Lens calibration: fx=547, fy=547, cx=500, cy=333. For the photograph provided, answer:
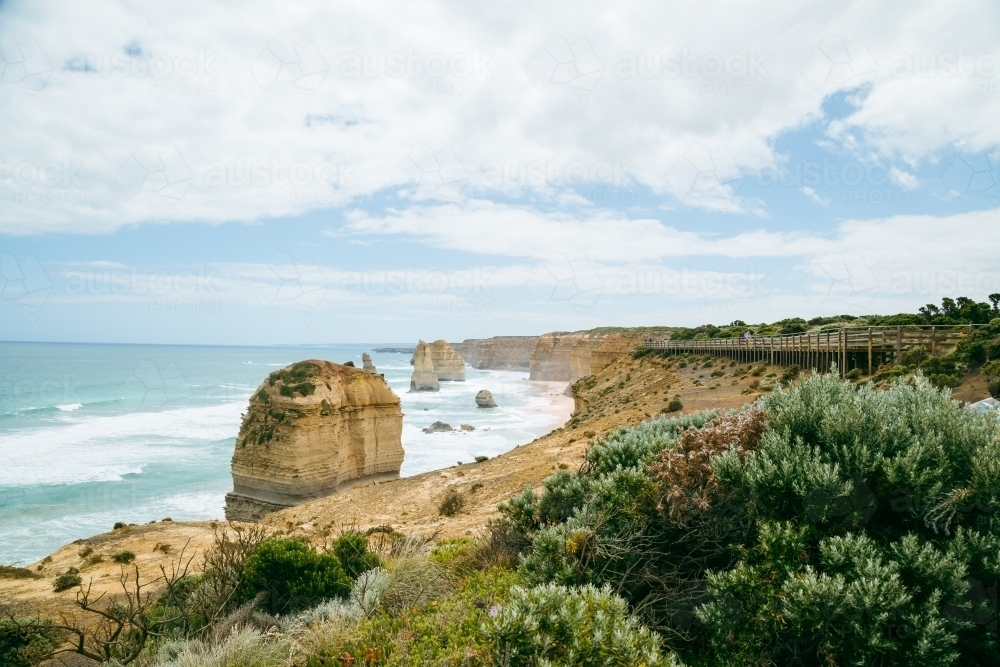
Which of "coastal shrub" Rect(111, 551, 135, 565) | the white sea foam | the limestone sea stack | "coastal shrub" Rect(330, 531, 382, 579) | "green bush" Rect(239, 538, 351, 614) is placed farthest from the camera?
the white sea foam

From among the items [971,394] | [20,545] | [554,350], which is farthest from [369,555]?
[554,350]

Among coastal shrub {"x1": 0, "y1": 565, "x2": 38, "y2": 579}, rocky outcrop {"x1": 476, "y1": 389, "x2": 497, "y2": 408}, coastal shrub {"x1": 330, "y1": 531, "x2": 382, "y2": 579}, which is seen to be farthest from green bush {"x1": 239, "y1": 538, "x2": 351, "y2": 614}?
rocky outcrop {"x1": 476, "y1": 389, "x2": 497, "y2": 408}

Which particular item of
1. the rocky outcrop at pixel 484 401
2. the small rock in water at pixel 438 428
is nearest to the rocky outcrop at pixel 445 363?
the rocky outcrop at pixel 484 401

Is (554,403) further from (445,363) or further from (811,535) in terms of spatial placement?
(811,535)

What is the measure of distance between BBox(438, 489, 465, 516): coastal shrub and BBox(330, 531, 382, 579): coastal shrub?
8158mm

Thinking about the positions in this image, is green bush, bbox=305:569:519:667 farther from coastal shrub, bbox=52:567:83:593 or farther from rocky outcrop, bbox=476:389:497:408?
rocky outcrop, bbox=476:389:497:408

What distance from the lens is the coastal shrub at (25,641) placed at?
7.41 m

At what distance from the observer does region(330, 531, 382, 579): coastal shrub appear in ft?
25.2

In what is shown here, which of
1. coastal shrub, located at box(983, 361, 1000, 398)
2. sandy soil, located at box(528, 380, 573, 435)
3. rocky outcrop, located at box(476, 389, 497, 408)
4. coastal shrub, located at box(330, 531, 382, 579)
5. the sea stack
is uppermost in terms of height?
coastal shrub, located at box(983, 361, 1000, 398)

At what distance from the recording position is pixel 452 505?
1672 cm

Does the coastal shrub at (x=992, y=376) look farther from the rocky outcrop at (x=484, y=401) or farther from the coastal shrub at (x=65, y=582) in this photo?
the rocky outcrop at (x=484, y=401)

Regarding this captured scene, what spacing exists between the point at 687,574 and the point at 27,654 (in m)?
8.94

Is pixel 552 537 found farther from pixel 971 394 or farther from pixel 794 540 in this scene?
pixel 971 394

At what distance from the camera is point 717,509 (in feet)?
15.9
